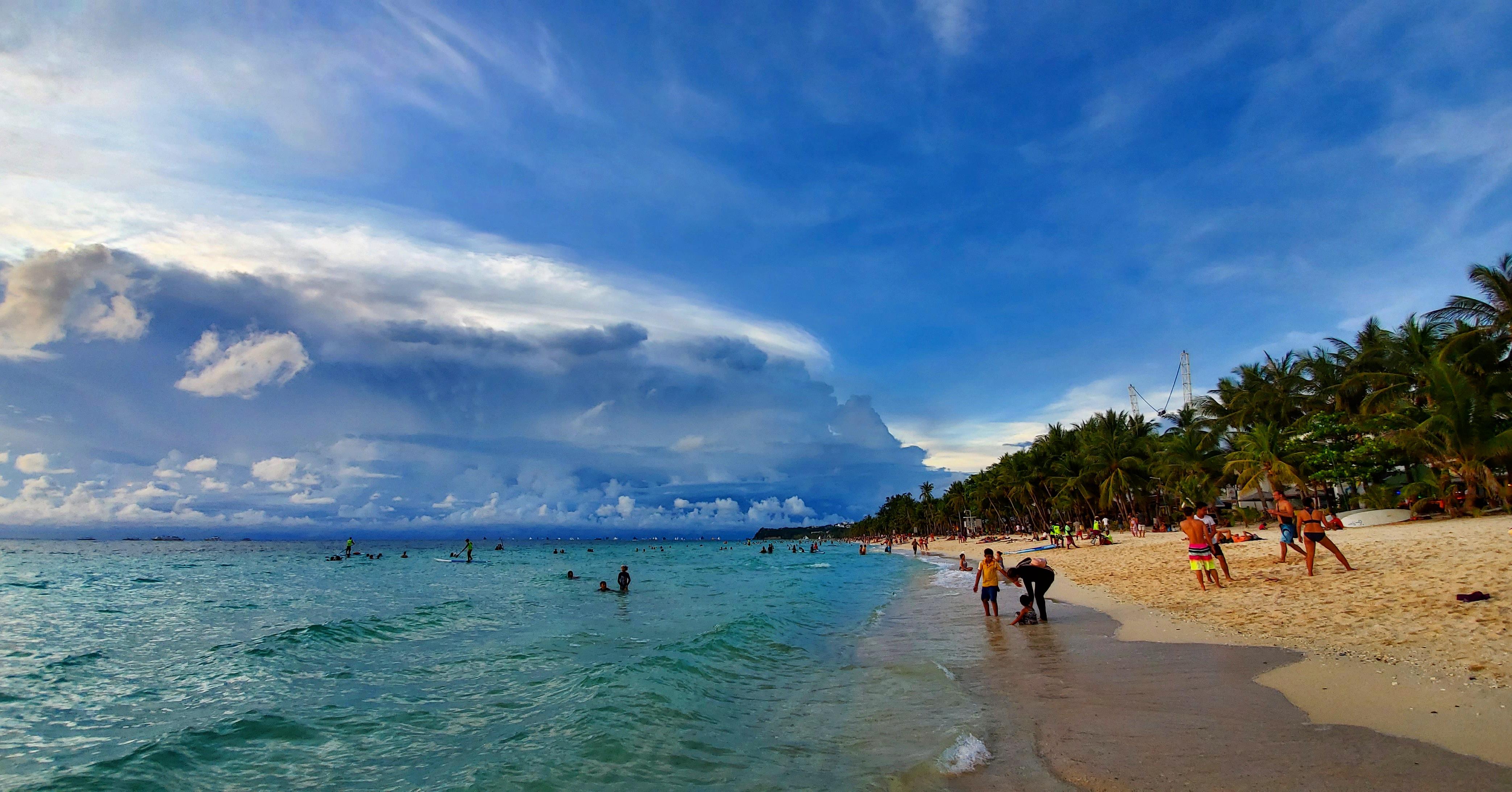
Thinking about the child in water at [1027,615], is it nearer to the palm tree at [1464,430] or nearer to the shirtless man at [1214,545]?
the shirtless man at [1214,545]

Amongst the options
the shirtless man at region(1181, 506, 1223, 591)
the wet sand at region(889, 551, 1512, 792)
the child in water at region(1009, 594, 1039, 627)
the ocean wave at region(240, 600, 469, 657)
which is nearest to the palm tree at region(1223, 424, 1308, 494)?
the shirtless man at region(1181, 506, 1223, 591)

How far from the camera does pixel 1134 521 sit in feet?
157

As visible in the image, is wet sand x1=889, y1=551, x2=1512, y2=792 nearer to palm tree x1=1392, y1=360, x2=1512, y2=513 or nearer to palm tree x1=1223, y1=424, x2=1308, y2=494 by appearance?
palm tree x1=1392, y1=360, x2=1512, y2=513

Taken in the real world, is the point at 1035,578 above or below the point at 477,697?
above

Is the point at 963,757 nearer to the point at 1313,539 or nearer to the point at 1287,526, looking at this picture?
the point at 1313,539

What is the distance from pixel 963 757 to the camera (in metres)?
6.17

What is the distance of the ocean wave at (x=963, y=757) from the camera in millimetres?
5898

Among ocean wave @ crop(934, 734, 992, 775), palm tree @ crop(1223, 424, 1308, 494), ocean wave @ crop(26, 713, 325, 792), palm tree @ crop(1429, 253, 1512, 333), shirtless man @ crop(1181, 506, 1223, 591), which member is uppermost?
palm tree @ crop(1429, 253, 1512, 333)

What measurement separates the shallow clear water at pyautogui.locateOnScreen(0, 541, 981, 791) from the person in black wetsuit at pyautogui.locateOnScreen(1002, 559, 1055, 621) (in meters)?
2.44

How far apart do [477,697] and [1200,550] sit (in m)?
14.8

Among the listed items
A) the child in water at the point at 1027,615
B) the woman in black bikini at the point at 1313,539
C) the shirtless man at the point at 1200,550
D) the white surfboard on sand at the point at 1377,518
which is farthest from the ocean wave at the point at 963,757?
the white surfboard on sand at the point at 1377,518

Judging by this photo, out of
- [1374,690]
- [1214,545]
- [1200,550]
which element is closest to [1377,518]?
[1214,545]

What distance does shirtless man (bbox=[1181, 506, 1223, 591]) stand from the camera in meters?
14.6

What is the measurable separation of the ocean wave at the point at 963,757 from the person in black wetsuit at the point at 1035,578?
7.35 metres
